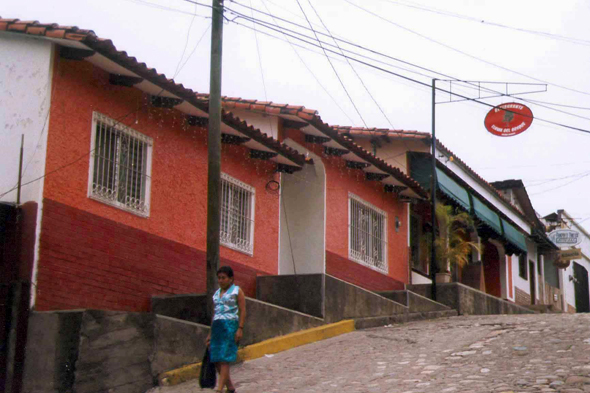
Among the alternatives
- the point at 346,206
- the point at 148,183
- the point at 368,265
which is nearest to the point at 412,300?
the point at 368,265

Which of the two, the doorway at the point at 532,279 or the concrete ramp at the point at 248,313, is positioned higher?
the doorway at the point at 532,279

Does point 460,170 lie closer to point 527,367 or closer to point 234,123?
point 234,123

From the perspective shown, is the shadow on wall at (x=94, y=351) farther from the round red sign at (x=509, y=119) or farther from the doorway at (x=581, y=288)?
the doorway at (x=581, y=288)

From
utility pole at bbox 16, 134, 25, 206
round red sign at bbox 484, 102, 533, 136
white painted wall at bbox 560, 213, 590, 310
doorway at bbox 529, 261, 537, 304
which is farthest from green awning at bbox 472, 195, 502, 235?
utility pole at bbox 16, 134, 25, 206

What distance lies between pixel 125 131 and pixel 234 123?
199 centimetres

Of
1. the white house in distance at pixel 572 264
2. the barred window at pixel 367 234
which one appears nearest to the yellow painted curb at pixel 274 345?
the barred window at pixel 367 234

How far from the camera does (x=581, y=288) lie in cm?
3997

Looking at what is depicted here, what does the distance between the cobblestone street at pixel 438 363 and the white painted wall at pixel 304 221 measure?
267cm

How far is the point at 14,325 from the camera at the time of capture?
9.94m

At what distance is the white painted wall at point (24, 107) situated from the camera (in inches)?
418

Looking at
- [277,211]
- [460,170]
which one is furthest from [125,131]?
[460,170]

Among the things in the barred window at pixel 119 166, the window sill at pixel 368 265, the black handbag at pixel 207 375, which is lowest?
the black handbag at pixel 207 375

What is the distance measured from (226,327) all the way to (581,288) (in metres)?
33.5

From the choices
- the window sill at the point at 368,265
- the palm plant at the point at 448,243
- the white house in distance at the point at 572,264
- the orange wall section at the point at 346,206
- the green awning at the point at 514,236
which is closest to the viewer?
the orange wall section at the point at 346,206
